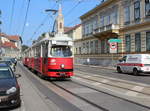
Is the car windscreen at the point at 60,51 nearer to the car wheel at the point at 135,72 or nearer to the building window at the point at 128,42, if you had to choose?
the car wheel at the point at 135,72

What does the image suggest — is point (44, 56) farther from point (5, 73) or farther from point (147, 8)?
point (147, 8)

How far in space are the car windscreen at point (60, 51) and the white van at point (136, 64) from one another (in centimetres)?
1000

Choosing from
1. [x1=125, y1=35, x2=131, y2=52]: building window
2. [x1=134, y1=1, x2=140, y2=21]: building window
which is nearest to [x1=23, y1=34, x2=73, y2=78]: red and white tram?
[x1=134, y1=1, x2=140, y2=21]: building window

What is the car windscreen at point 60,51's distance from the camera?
56.4 ft

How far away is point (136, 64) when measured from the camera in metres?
25.4

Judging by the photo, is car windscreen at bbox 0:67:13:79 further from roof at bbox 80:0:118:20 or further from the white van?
roof at bbox 80:0:118:20

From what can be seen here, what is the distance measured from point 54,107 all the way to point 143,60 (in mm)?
17842

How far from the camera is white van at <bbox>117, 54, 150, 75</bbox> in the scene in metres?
24.8

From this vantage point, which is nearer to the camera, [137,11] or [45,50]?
[45,50]

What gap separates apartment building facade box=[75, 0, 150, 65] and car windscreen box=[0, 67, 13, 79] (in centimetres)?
2651

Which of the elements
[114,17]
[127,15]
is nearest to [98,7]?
[114,17]

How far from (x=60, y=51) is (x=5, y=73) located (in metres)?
7.70

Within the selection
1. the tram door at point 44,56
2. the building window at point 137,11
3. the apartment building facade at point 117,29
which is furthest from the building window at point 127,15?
the tram door at point 44,56

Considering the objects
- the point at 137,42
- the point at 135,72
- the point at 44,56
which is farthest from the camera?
the point at 137,42
